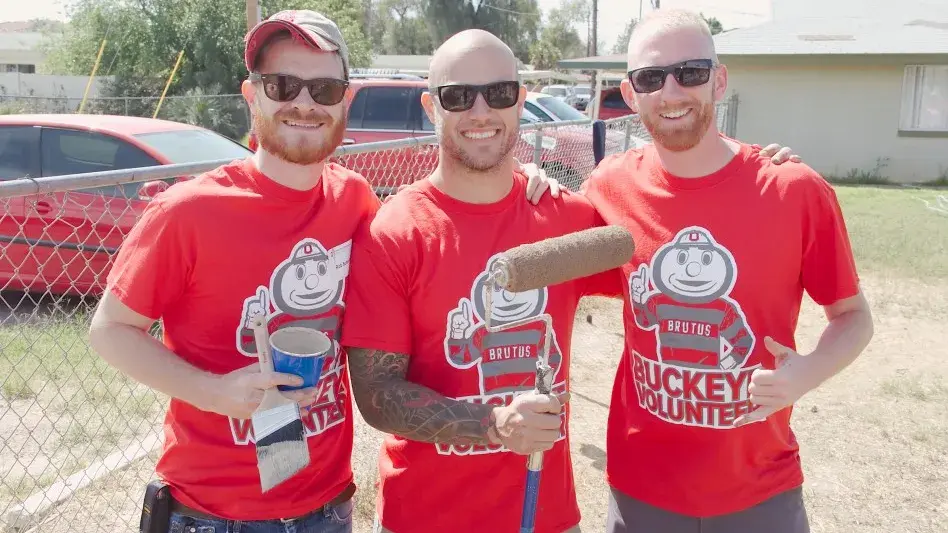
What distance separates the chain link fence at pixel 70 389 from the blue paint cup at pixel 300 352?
1254 millimetres

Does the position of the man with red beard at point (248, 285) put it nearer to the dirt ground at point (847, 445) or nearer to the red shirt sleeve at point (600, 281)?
the red shirt sleeve at point (600, 281)

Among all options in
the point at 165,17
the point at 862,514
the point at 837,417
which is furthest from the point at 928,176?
the point at 165,17

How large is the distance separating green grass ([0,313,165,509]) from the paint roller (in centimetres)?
298

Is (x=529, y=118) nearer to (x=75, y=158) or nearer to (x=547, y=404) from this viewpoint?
(x=75, y=158)

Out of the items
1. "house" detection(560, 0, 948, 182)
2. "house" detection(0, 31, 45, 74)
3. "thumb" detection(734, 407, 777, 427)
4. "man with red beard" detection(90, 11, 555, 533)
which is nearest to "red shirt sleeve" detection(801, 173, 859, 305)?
"thumb" detection(734, 407, 777, 427)

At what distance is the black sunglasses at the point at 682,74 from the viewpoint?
2600 mm

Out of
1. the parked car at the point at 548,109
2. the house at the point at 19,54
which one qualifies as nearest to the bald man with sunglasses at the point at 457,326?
the parked car at the point at 548,109

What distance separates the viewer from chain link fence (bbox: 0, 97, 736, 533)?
13.2ft

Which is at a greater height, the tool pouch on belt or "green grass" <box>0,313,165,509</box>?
the tool pouch on belt

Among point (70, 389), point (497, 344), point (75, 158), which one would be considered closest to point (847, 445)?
point (497, 344)

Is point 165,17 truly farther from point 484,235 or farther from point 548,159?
point 484,235

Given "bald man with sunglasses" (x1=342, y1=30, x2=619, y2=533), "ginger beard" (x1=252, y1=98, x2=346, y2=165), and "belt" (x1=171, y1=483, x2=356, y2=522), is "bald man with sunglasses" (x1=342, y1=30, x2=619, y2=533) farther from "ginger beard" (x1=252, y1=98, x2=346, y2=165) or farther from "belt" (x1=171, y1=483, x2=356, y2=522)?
"ginger beard" (x1=252, y1=98, x2=346, y2=165)

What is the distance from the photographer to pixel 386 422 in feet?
7.57

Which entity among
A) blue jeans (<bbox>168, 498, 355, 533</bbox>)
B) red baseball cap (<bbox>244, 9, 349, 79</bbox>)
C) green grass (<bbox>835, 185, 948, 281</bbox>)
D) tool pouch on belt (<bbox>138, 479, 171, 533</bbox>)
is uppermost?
red baseball cap (<bbox>244, 9, 349, 79</bbox>)
